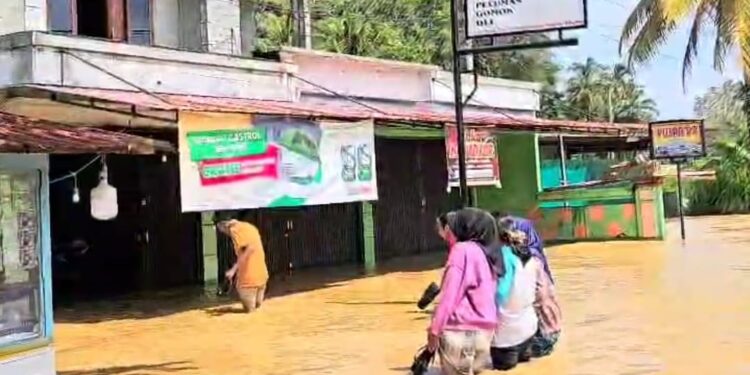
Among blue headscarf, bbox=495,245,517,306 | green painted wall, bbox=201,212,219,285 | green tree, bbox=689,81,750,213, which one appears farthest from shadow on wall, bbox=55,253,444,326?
green tree, bbox=689,81,750,213

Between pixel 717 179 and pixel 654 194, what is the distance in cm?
1488

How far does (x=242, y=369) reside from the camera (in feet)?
31.8

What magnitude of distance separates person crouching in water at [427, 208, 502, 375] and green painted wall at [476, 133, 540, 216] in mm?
19880

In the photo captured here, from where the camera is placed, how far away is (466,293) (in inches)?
249

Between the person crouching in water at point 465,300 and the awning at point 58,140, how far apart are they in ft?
10.2

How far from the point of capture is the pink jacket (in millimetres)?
6223

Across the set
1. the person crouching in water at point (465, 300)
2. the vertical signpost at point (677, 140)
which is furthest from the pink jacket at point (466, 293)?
the vertical signpost at point (677, 140)

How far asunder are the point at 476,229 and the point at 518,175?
805 inches

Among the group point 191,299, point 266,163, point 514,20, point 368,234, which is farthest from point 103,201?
point 368,234

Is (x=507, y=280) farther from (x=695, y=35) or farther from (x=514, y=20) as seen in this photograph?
(x=695, y=35)

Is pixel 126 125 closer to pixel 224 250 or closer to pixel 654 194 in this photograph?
pixel 224 250

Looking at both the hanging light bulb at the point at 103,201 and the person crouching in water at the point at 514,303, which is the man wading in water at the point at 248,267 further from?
the person crouching in water at the point at 514,303

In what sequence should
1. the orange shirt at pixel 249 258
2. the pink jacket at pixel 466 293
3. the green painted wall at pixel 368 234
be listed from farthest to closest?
the green painted wall at pixel 368 234
the orange shirt at pixel 249 258
the pink jacket at pixel 466 293

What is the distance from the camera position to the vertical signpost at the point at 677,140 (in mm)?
24594
